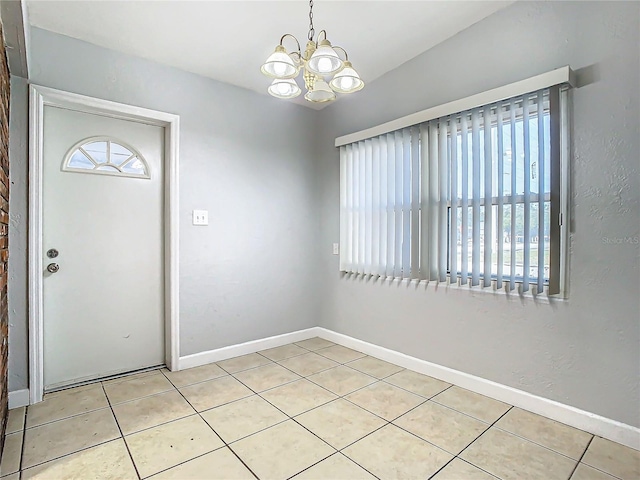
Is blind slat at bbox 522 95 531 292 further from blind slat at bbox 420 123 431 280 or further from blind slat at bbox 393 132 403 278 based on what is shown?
blind slat at bbox 393 132 403 278

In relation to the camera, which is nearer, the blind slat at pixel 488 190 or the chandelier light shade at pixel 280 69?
the chandelier light shade at pixel 280 69

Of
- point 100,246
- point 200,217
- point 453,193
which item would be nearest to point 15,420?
point 100,246

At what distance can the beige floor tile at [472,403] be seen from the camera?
2.15 m

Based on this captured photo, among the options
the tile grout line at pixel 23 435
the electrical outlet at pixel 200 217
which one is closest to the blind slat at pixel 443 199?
the electrical outlet at pixel 200 217

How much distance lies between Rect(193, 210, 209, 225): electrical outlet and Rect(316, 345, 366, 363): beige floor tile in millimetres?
1607

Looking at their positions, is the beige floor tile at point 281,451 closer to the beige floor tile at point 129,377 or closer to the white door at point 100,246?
the beige floor tile at point 129,377

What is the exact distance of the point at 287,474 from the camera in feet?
5.32

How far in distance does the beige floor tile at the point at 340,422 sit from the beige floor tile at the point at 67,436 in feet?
3.59

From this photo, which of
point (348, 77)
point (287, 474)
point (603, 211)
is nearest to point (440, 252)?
point (603, 211)

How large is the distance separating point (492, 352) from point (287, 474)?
1554 millimetres

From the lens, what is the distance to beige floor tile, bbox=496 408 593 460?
181cm

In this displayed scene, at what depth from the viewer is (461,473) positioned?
1.62 m

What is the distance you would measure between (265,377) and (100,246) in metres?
1.62

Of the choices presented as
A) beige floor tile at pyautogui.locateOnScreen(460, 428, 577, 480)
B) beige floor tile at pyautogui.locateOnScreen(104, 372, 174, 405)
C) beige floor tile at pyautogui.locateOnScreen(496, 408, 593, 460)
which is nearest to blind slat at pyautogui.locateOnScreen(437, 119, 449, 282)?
beige floor tile at pyautogui.locateOnScreen(496, 408, 593, 460)
